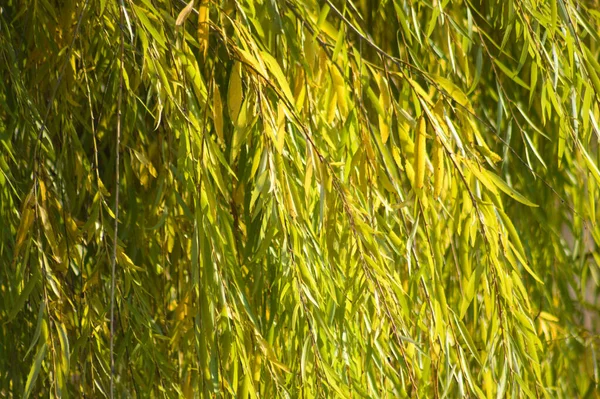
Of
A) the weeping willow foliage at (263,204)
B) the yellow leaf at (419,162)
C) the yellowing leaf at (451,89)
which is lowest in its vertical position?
the weeping willow foliage at (263,204)

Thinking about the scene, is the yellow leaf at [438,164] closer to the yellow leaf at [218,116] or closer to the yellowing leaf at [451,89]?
the yellowing leaf at [451,89]

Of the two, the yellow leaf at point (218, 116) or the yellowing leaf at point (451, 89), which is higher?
the yellowing leaf at point (451, 89)

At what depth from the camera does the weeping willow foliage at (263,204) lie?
3.00 feet

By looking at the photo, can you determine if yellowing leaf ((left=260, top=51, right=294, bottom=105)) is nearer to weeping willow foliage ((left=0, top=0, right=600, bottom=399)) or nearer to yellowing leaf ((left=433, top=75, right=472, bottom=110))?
weeping willow foliage ((left=0, top=0, right=600, bottom=399))

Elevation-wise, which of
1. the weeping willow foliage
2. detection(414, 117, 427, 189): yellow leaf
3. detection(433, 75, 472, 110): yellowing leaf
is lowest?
Result: the weeping willow foliage

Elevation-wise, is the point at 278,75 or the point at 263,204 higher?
the point at 278,75

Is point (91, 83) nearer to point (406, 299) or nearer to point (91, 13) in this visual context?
point (91, 13)

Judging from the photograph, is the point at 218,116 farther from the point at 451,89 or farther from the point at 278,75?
the point at 451,89

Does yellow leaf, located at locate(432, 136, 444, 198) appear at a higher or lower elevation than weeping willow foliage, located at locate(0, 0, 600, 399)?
higher

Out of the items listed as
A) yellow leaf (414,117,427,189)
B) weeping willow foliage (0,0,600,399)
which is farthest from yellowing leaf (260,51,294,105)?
yellow leaf (414,117,427,189)

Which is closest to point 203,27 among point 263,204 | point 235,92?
point 235,92

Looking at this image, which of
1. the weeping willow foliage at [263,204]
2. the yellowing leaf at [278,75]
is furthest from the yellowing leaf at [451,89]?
the yellowing leaf at [278,75]

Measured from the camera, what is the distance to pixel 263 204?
2.94ft

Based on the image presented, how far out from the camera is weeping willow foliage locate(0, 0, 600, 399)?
915 mm
